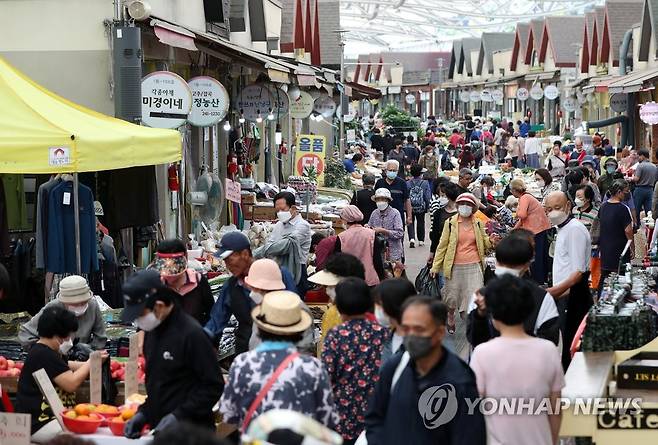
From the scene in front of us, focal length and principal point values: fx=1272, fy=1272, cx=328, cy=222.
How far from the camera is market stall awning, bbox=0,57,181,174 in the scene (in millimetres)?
10219

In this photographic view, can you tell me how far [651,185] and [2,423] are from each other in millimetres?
15616

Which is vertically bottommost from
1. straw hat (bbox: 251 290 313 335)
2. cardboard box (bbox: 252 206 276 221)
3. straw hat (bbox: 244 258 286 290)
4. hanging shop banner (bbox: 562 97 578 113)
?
cardboard box (bbox: 252 206 276 221)

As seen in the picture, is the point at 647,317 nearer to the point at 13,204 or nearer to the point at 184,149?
the point at 13,204

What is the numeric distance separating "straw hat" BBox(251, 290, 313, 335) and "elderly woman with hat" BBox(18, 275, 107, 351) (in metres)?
3.06

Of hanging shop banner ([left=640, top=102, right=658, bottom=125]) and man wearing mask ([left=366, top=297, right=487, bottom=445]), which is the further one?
hanging shop banner ([left=640, top=102, right=658, bottom=125])

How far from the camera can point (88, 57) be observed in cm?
1392

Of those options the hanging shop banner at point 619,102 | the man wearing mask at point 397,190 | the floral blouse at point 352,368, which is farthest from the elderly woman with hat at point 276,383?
the hanging shop banner at point 619,102

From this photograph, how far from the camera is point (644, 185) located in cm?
2092

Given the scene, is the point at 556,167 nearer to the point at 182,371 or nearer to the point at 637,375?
the point at 637,375

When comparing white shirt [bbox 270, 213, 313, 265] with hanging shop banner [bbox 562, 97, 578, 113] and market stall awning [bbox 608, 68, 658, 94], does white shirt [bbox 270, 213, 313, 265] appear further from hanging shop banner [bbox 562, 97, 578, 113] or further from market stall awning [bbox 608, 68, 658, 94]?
hanging shop banner [bbox 562, 97, 578, 113]

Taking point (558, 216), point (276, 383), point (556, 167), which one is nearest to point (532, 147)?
point (556, 167)

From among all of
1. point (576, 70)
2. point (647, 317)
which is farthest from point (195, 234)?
point (576, 70)

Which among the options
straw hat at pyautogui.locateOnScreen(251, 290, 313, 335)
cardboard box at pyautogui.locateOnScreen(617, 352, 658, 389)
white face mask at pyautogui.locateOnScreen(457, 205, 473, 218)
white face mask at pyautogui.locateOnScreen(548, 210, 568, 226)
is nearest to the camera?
straw hat at pyautogui.locateOnScreen(251, 290, 313, 335)

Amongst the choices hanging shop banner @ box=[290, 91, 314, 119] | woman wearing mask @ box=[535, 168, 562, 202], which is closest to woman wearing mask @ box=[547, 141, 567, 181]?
hanging shop banner @ box=[290, 91, 314, 119]
